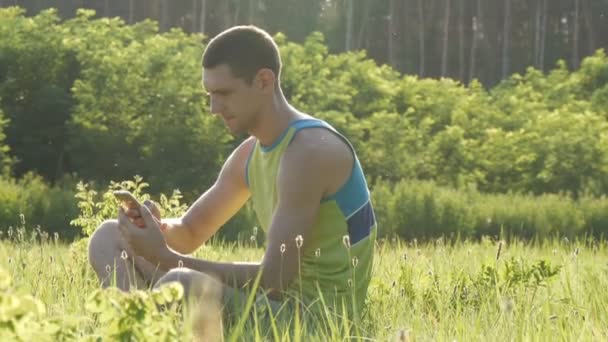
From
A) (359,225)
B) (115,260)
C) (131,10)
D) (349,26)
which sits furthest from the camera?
(349,26)

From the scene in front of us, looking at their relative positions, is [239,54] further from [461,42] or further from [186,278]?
[461,42]

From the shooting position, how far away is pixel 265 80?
12.2ft

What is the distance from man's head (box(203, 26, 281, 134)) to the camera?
12.0 ft

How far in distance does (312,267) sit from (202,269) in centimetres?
36

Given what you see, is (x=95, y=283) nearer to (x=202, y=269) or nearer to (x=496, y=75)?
(x=202, y=269)

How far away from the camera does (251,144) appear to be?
4.04 m

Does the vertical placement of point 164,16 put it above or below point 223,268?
below

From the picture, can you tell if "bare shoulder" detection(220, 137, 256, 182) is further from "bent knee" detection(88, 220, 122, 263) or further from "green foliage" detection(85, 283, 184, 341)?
"green foliage" detection(85, 283, 184, 341)

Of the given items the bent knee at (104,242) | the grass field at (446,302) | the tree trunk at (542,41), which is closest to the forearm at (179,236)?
the bent knee at (104,242)

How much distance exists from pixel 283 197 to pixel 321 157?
175 mm

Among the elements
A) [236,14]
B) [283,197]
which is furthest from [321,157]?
[236,14]

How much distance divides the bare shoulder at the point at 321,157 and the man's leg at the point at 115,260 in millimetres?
699

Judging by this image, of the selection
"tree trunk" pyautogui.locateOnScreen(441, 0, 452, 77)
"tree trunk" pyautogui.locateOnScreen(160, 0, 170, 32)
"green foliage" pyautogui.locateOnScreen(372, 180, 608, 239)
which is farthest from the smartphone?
"tree trunk" pyautogui.locateOnScreen(441, 0, 452, 77)

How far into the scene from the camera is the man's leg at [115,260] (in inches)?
158
